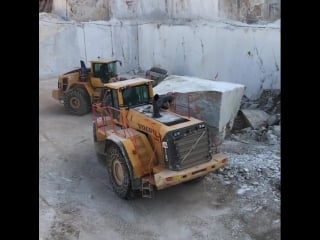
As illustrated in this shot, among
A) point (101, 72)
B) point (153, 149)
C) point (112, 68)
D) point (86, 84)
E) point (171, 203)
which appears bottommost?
point (171, 203)

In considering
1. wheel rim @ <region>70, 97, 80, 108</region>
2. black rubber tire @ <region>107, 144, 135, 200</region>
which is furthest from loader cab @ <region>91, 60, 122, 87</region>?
black rubber tire @ <region>107, 144, 135, 200</region>

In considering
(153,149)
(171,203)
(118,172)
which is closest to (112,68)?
(118,172)

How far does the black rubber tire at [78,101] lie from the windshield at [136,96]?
5760 mm

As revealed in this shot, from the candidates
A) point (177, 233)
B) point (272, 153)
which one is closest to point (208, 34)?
point (272, 153)

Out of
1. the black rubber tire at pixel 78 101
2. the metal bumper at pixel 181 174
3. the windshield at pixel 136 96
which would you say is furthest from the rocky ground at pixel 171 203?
the black rubber tire at pixel 78 101

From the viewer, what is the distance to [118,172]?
8.95 metres

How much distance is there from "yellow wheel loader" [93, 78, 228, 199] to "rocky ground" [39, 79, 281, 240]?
1.71ft

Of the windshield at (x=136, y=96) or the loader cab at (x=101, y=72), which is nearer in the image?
the windshield at (x=136, y=96)

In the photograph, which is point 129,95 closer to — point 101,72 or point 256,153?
point 256,153

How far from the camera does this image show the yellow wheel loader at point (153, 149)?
26.4 feet

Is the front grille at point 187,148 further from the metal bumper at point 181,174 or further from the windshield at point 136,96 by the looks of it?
the windshield at point 136,96

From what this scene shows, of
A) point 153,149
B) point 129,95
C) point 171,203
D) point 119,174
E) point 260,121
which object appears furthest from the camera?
point 260,121

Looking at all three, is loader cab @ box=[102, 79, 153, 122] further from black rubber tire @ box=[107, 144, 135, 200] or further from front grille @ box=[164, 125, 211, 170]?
front grille @ box=[164, 125, 211, 170]

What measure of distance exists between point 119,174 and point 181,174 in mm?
1564
